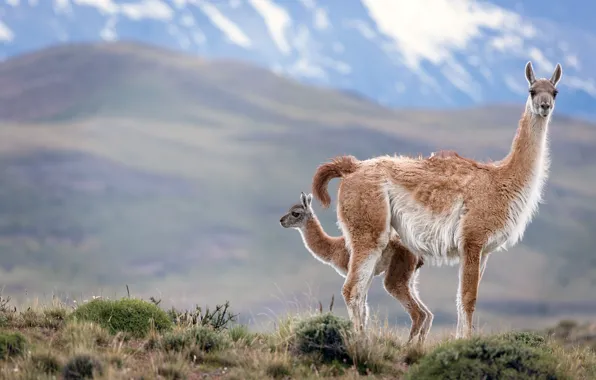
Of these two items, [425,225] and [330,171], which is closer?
[425,225]

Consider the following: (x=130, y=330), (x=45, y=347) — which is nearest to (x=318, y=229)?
(x=130, y=330)

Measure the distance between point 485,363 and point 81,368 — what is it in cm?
481

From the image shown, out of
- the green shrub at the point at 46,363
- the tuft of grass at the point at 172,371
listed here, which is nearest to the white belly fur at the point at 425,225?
the tuft of grass at the point at 172,371

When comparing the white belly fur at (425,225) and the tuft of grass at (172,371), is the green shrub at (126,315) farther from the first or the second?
the white belly fur at (425,225)

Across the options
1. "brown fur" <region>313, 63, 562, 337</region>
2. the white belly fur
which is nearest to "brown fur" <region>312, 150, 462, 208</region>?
"brown fur" <region>313, 63, 562, 337</region>

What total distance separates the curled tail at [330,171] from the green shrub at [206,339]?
320 cm

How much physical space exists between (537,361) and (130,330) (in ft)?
19.4

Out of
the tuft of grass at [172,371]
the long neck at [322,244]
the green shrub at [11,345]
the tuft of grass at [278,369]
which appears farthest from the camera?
the long neck at [322,244]

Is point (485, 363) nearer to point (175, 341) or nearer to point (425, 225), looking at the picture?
point (425, 225)

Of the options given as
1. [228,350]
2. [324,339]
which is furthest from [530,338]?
[228,350]

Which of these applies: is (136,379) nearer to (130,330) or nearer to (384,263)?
(130,330)

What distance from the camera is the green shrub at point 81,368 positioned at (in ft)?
34.0

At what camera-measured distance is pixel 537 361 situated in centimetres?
1061

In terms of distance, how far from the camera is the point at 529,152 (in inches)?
546
